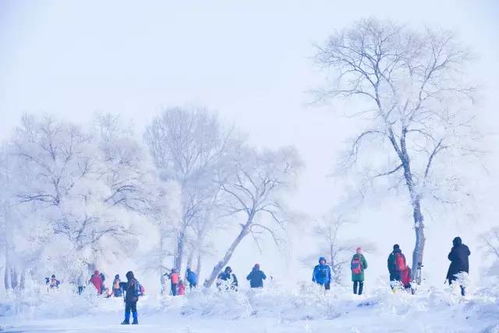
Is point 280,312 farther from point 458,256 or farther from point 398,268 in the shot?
point 458,256

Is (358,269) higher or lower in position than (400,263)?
lower

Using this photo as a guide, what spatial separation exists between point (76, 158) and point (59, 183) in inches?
64.5

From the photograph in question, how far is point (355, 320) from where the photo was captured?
16.1 meters

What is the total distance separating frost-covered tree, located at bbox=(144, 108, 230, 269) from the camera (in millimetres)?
38438

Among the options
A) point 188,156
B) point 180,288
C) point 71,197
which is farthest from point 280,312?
point 188,156

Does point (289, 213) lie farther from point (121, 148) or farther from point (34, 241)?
point (34, 241)

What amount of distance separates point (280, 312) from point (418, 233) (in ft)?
30.6

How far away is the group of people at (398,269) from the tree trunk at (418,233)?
4342 millimetres

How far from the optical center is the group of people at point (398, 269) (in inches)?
688

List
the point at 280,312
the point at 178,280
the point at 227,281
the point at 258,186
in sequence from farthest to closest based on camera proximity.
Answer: the point at 258,186 < the point at 178,280 < the point at 227,281 < the point at 280,312

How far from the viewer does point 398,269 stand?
19.9 metres

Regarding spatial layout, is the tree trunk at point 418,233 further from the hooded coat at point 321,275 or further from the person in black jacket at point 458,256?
the person in black jacket at point 458,256

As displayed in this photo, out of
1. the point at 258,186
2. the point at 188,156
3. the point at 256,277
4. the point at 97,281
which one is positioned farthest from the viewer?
the point at 188,156

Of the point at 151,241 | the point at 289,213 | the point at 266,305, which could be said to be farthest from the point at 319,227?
the point at 266,305
